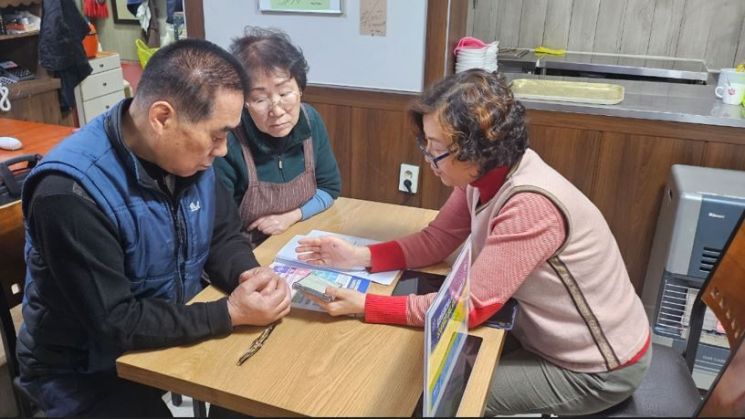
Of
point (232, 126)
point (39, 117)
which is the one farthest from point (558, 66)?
point (39, 117)

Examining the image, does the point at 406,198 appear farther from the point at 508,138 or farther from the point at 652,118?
the point at 508,138

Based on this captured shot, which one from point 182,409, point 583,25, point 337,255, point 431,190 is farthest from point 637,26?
point 182,409

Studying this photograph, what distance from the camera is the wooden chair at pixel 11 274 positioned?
1.44 metres

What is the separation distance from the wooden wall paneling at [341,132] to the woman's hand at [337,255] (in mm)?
1282

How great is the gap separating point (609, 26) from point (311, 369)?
3165 millimetres

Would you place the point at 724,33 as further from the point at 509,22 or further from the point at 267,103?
the point at 267,103

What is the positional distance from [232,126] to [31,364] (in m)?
0.65

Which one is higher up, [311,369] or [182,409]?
[311,369]

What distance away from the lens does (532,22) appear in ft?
12.0

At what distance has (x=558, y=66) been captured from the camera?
3.35m

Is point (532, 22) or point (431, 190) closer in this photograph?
point (431, 190)

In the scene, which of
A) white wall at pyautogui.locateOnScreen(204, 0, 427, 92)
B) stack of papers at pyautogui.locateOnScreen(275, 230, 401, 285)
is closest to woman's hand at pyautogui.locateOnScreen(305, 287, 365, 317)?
stack of papers at pyautogui.locateOnScreen(275, 230, 401, 285)

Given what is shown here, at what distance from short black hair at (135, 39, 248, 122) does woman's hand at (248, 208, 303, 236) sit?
0.57 m

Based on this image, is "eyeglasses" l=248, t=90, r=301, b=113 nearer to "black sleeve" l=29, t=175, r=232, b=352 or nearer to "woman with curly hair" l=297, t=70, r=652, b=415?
"woman with curly hair" l=297, t=70, r=652, b=415
